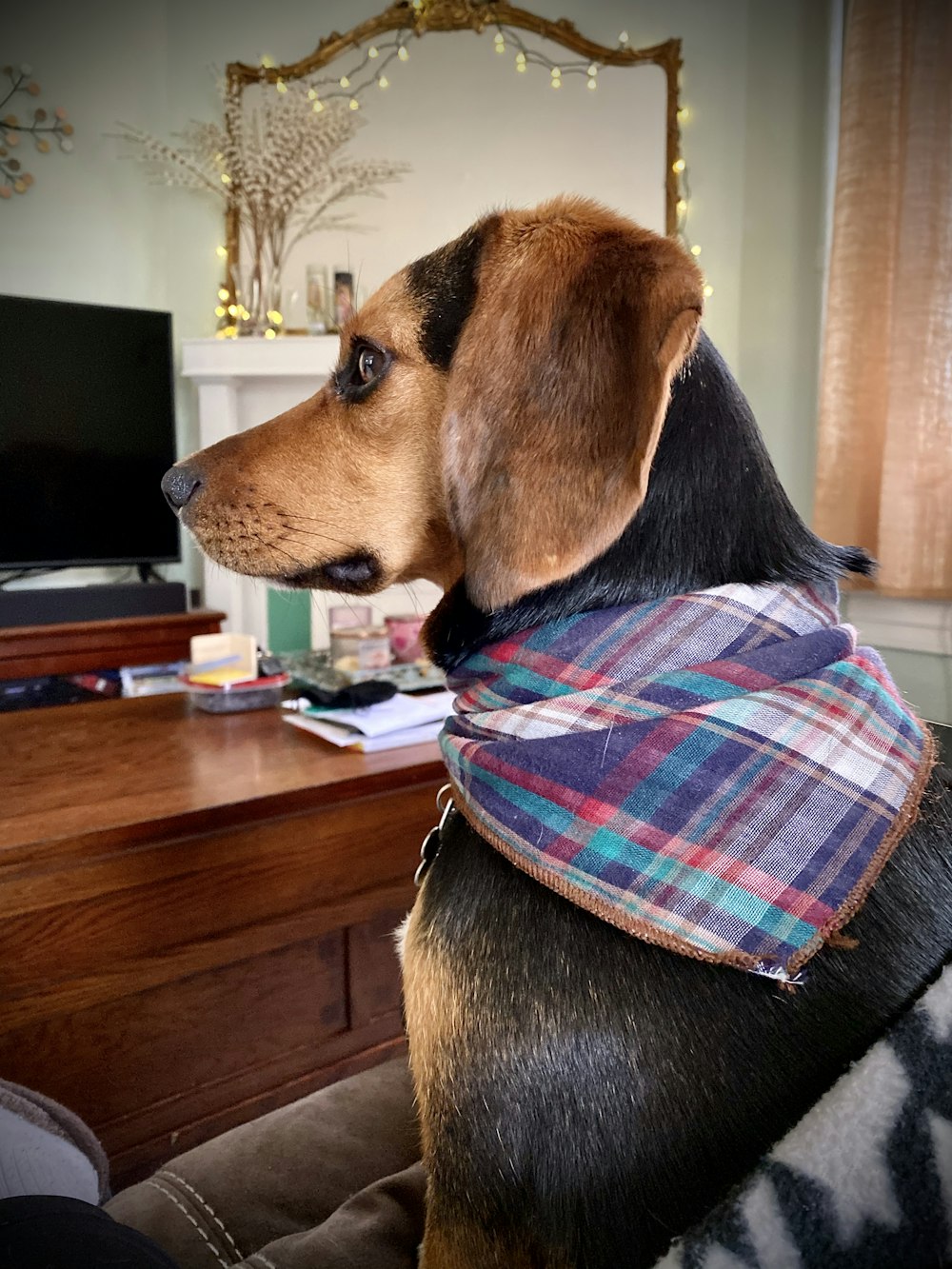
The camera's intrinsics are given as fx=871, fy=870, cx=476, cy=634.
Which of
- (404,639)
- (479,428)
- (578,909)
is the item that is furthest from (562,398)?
(404,639)

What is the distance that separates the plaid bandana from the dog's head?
88 mm

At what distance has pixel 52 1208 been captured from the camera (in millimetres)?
466

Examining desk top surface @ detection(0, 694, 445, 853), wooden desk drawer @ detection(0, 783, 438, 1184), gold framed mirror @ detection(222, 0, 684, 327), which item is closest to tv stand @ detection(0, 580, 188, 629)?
desk top surface @ detection(0, 694, 445, 853)

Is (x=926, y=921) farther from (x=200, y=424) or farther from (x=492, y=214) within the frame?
(x=200, y=424)

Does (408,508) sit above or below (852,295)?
below

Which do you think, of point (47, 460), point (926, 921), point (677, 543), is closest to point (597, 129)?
point (47, 460)

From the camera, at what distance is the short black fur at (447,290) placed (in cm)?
82

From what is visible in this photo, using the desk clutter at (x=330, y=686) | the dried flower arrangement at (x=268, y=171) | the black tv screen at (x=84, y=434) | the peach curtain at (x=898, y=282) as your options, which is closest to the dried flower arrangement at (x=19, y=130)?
the dried flower arrangement at (x=268, y=171)

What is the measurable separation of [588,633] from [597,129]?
2681 mm

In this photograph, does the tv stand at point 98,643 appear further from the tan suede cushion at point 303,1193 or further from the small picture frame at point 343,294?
the tan suede cushion at point 303,1193

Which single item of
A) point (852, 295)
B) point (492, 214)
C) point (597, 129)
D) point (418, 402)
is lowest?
point (418, 402)

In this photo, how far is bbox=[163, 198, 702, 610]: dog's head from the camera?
26.0 inches

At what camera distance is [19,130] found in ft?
8.93

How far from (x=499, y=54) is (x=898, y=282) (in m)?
1.62
